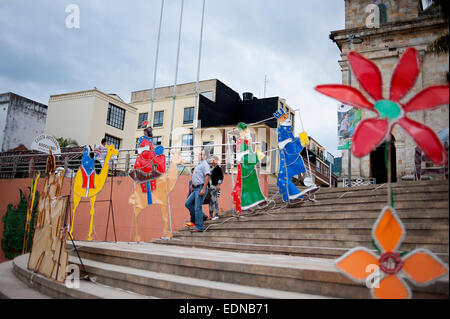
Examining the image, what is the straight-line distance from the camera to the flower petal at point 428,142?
3061 mm

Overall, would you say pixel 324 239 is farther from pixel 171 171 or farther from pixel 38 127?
pixel 38 127

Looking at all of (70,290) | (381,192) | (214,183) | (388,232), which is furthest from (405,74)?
(214,183)

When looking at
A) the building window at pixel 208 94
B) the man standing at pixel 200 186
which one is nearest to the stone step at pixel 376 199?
the man standing at pixel 200 186

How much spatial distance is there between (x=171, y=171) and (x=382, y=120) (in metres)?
5.72

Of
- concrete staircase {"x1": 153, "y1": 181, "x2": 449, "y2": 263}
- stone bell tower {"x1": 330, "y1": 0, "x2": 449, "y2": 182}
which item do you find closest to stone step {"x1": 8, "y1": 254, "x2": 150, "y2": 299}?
concrete staircase {"x1": 153, "y1": 181, "x2": 449, "y2": 263}

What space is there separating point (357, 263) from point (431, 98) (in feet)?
4.85

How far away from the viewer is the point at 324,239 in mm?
6086

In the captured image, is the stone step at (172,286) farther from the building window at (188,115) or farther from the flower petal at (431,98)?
the building window at (188,115)

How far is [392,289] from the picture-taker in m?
2.95

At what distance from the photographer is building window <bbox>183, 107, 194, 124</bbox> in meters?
31.8

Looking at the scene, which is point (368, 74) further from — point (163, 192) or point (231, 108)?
point (231, 108)

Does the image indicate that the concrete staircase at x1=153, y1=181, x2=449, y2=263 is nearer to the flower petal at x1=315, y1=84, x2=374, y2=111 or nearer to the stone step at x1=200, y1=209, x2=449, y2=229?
the stone step at x1=200, y1=209, x2=449, y2=229

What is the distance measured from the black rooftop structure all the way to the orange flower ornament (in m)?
28.7

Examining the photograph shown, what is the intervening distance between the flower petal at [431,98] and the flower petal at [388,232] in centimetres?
89
